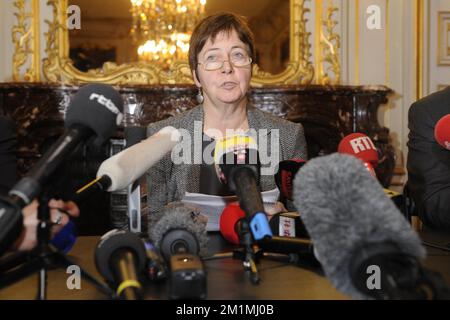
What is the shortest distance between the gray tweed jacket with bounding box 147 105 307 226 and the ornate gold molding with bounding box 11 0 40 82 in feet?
6.84

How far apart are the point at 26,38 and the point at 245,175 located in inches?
125

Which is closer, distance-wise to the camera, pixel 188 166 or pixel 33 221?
pixel 33 221

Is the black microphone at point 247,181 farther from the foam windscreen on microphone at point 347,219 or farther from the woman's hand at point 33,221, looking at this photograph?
the woman's hand at point 33,221

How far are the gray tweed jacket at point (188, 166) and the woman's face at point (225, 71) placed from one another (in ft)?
0.49

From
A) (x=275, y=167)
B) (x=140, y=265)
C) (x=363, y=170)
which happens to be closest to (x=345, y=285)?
(x=363, y=170)

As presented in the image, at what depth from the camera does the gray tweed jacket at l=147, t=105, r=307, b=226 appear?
Result: 1813 mm

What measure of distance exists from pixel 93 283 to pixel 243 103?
1.15m

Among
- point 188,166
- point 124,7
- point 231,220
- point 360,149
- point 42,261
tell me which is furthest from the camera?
point 124,7

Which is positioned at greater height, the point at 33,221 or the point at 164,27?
the point at 164,27

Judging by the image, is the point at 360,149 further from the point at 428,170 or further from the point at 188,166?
the point at 188,166

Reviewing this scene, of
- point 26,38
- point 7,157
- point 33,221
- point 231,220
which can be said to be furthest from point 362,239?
point 26,38

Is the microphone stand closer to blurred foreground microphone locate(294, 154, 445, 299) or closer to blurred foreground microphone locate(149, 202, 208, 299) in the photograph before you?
blurred foreground microphone locate(149, 202, 208, 299)

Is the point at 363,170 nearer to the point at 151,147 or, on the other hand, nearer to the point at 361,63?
the point at 151,147

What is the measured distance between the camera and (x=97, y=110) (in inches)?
34.5
